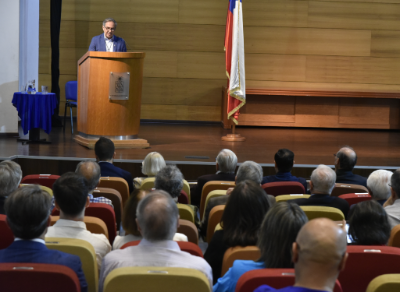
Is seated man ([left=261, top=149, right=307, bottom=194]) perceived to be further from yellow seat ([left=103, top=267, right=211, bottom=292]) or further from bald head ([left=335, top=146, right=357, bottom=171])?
yellow seat ([left=103, top=267, right=211, bottom=292])

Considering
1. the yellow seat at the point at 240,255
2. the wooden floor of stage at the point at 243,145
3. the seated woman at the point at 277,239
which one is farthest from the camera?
the wooden floor of stage at the point at 243,145

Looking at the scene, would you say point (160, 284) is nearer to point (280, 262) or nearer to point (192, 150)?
point (280, 262)

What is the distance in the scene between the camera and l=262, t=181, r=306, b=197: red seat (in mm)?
4164

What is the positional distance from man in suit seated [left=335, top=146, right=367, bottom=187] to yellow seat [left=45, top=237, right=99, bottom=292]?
293cm

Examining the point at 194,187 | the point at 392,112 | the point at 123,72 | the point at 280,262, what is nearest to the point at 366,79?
the point at 392,112

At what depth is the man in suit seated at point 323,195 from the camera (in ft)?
11.4

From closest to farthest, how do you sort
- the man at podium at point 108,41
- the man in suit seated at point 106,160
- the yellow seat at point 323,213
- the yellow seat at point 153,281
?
the yellow seat at point 153,281, the yellow seat at point 323,213, the man in suit seated at point 106,160, the man at podium at point 108,41

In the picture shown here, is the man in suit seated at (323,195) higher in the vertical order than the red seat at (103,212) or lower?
higher

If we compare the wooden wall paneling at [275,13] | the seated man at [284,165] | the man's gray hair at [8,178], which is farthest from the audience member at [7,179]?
the wooden wall paneling at [275,13]

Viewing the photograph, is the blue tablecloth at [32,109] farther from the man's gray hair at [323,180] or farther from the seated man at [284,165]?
the man's gray hair at [323,180]

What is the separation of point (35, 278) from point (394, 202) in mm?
2377

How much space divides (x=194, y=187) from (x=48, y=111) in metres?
3.07

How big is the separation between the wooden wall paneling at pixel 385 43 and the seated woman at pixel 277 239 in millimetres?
9083

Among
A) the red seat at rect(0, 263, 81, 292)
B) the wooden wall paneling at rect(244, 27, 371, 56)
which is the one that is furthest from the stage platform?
the red seat at rect(0, 263, 81, 292)
